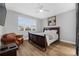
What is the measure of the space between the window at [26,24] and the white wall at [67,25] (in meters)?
0.48

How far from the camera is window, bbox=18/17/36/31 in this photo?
5.47ft

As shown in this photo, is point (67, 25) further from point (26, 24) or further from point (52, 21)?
point (26, 24)

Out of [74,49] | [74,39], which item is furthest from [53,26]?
[74,49]

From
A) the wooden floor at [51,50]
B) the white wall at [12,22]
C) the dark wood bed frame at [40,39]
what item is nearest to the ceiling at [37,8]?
the white wall at [12,22]

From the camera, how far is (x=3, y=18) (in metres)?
1.61

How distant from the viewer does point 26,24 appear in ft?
5.55

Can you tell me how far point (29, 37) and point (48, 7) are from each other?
67 centimetres

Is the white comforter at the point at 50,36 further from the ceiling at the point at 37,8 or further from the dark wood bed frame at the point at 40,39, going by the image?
the ceiling at the point at 37,8

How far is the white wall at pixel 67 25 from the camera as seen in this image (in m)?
1.62

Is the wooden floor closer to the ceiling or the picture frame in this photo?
the picture frame

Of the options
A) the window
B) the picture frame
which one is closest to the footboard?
the window

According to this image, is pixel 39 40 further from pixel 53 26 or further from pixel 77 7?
pixel 77 7

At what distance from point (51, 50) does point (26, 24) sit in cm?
67

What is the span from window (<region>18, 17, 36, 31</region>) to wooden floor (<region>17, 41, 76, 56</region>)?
0.26 meters
